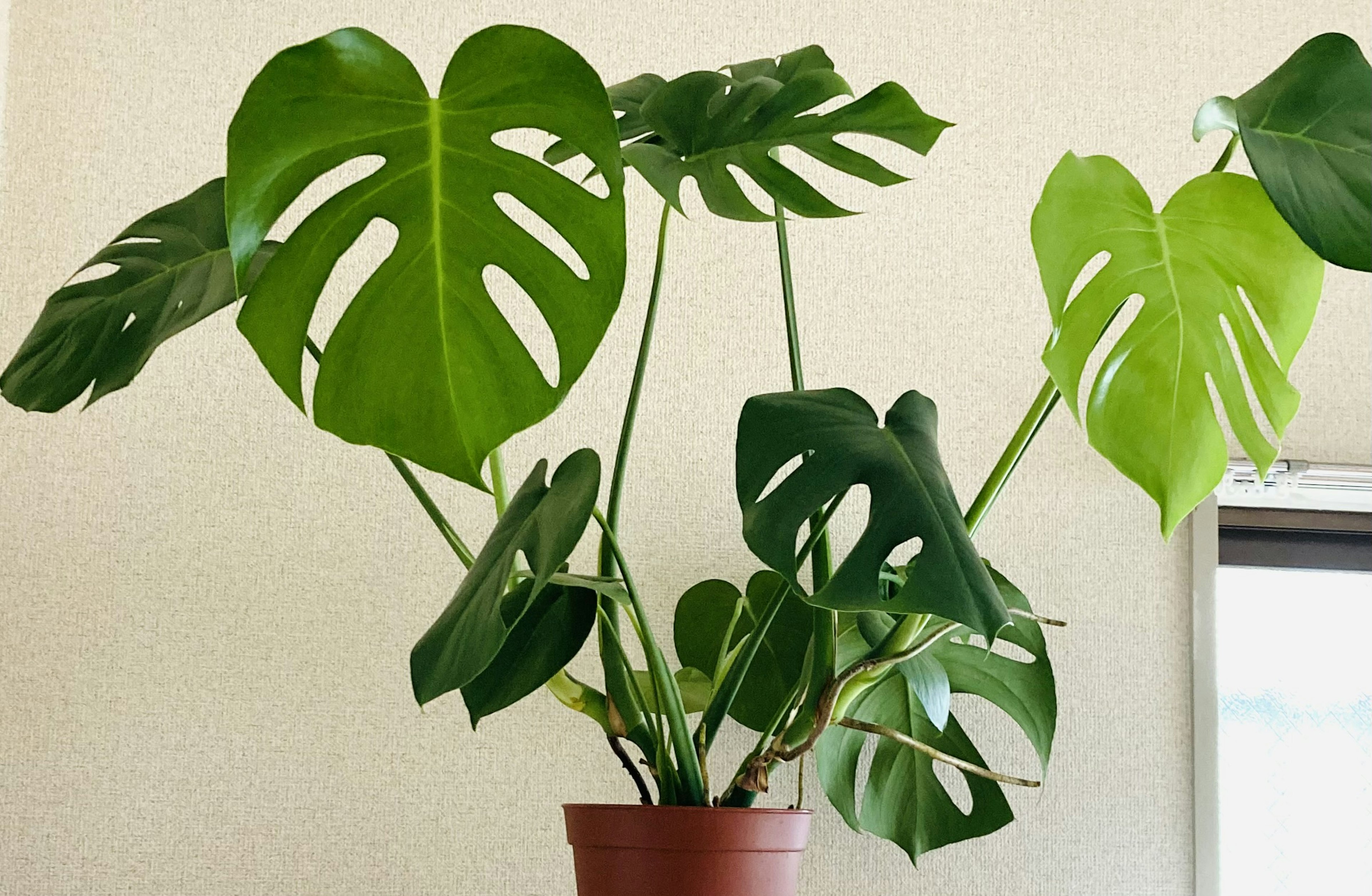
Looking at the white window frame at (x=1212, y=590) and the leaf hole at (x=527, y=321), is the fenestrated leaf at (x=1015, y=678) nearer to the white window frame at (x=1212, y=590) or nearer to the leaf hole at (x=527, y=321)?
the white window frame at (x=1212, y=590)

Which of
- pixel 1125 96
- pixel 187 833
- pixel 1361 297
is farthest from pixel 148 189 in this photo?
pixel 1361 297

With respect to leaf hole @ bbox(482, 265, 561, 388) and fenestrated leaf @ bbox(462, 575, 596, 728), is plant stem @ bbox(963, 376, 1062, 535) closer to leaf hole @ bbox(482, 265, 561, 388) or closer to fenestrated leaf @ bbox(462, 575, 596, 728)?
fenestrated leaf @ bbox(462, 575, 596, 728)

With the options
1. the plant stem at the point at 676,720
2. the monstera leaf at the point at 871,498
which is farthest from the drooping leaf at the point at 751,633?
the monstera leaf at the point at 871,498

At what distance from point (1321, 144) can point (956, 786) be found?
82 centimetres

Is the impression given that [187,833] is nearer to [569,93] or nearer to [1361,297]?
[569,93]

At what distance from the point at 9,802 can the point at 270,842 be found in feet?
0.90

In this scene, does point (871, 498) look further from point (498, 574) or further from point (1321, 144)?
point (1321, 144)

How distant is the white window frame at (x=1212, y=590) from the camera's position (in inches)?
55.8

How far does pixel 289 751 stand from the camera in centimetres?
131

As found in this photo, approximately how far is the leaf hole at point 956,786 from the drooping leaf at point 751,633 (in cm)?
28

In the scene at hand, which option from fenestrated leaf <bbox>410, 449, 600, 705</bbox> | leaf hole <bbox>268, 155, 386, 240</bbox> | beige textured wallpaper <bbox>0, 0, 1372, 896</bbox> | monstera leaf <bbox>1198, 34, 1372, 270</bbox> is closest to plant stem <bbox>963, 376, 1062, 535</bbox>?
monstera leaf <bbox>1198, 34, 1372, 270</bbox>

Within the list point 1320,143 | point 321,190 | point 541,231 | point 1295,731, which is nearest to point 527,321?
point 541,231

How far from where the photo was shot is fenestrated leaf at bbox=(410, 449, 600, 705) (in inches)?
27.7

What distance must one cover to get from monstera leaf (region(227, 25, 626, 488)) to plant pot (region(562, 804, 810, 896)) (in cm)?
37
